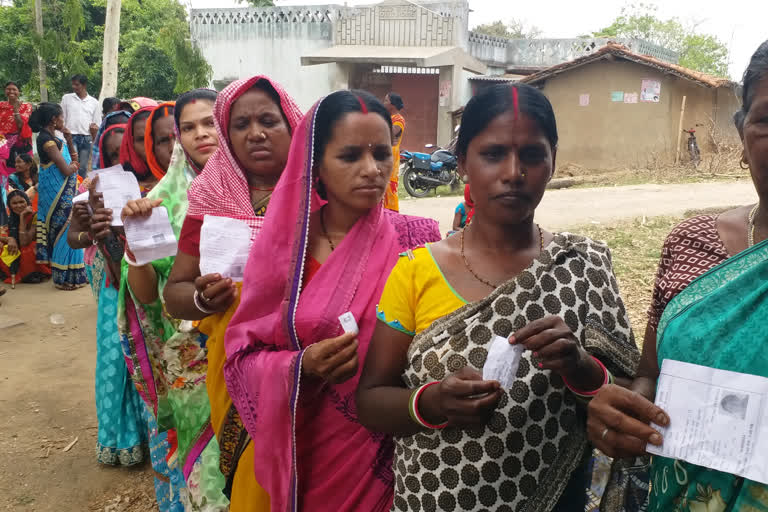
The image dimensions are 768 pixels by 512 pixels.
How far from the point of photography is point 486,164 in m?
1.62

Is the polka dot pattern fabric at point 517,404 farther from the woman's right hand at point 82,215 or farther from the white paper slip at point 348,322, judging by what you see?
the woman's right hand at point 82,215

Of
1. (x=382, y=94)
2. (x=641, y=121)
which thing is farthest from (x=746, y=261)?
(x=382, y=94)


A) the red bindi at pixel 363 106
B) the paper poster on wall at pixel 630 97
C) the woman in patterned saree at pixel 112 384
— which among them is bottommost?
the woman in patterned saree at pixel 112 384

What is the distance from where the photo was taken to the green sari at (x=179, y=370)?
2.55m

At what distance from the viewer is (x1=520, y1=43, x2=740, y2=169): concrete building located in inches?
626

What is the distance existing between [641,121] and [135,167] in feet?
50.0

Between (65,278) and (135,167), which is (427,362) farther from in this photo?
(65,278)

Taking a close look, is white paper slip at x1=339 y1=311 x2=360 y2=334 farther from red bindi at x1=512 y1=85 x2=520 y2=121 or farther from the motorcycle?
the motorcycle

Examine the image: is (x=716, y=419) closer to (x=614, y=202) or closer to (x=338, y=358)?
(x=338, y=358)

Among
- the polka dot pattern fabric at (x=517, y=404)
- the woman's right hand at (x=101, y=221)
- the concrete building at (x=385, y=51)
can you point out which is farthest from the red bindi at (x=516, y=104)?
the concrete building at (x=385, y=51)

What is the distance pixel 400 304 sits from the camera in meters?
1.64

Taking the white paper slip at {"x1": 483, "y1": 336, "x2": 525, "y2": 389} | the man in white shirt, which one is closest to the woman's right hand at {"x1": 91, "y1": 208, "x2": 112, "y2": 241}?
the white paper slip at {"x1": 483, "y1": 336, "x2": 525, "y2": 389}

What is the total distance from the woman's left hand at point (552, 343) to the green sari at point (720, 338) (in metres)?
0.21

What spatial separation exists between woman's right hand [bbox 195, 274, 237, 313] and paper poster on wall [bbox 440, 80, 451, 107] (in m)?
17.4
